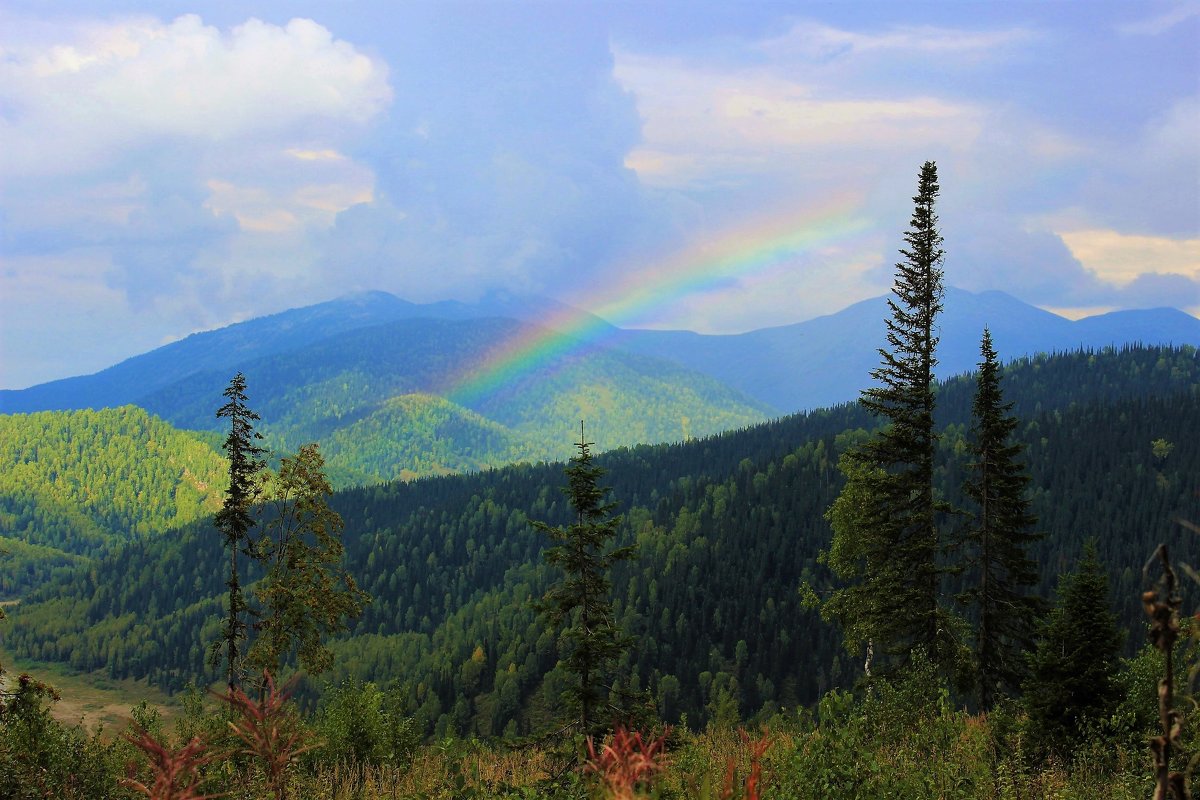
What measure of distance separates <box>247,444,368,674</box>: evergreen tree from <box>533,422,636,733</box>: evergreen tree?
10914 mm

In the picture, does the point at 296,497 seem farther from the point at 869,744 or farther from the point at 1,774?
the point at 869,744

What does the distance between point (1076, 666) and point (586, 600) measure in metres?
11.5

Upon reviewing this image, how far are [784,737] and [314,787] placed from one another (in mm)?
7739

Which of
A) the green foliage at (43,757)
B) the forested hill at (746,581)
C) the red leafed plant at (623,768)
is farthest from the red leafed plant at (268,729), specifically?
the forested hill at (746,581)

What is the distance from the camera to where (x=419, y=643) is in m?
176

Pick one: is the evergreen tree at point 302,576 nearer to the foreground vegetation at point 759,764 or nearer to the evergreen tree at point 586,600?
the foreground vegetation at point 759,764

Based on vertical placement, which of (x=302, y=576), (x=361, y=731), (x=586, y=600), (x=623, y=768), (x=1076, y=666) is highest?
(x=623, y=768)

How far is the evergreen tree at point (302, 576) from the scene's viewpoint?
2881 cm

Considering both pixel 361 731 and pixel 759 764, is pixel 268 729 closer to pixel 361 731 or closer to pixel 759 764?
pixel 759 764

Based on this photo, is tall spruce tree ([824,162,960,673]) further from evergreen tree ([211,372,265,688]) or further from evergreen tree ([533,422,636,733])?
evergreen tree ([211,372,265,688])

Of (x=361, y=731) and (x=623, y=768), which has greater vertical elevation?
(x=623, y=768)

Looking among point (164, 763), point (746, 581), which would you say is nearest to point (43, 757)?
point (164, 763)

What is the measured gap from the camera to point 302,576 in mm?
29172

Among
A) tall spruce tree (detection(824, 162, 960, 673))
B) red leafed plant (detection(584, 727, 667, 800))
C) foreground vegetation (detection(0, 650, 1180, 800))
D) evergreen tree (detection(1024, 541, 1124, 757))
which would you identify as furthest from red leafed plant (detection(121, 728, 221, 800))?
tall spruce tree (detection(824, 162, 960, 673))
